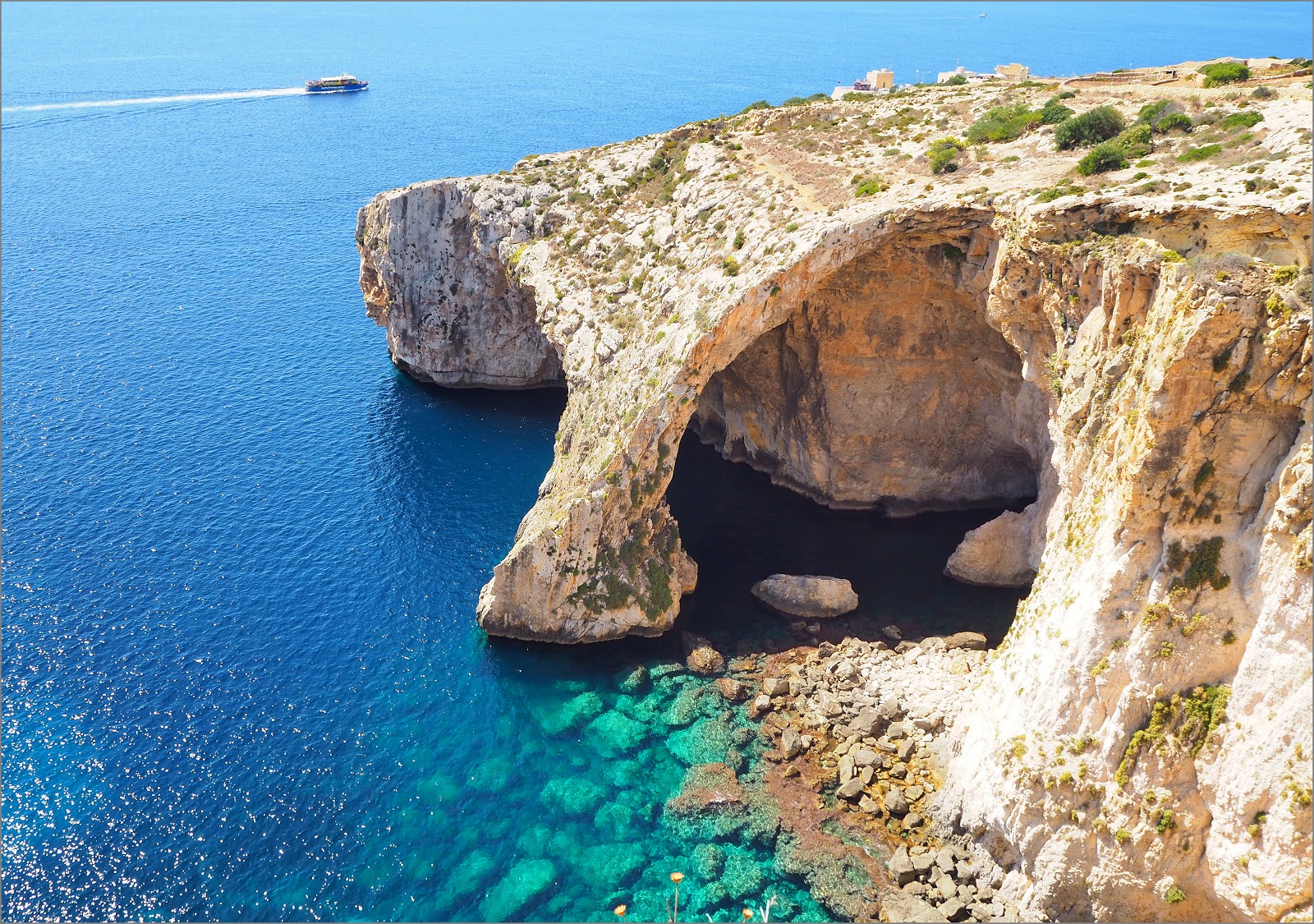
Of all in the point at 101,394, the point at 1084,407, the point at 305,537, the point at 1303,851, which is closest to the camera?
the point at 1303,851

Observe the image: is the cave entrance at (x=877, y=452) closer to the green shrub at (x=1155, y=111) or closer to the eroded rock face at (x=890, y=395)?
the eroded rock face at (x=890, y=395)

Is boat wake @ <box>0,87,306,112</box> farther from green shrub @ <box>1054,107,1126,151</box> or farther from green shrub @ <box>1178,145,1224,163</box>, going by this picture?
green shrub @ <box>1178,145,1224,163</box>

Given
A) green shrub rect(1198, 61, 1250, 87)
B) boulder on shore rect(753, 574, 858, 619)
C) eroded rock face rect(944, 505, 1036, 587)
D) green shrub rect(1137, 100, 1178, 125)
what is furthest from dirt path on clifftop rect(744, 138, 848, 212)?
boulder on shore rect(753, 574, 858, 619)

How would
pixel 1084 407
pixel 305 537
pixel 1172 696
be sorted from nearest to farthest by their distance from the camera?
pixel 1172 696
pixel 1084 407
pixel 305 537

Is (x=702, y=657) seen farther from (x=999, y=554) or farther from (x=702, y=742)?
(x=999, y=554)

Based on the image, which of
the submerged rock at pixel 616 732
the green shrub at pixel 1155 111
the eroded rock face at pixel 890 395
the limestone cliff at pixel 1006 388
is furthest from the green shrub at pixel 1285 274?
the submerged rock at pixel 616 732

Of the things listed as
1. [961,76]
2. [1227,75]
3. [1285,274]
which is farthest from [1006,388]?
[961,76]

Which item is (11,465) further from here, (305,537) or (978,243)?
(978,243)

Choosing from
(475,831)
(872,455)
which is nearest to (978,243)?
(872,455)
